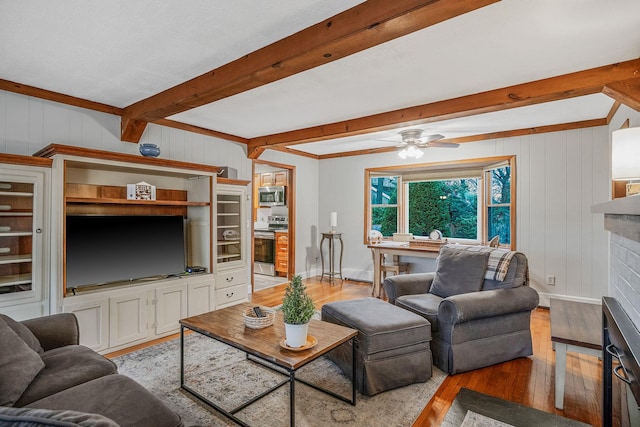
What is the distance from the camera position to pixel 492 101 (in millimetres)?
3025

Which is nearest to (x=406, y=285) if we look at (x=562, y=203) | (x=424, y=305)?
(x=424, y=305)

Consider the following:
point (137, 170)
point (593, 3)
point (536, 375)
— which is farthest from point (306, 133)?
point (536, 375)

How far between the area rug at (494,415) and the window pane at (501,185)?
3242 millimetres

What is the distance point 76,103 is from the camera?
3244 mm

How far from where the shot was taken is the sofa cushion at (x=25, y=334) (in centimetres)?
185

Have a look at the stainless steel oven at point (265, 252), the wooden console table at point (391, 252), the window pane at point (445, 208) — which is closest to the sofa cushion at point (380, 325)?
the wooden console table at point (391, 252)

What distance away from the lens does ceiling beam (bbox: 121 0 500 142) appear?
1.61m

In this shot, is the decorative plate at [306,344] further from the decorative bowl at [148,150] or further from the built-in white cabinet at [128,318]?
the decorative bowl at [148,150]

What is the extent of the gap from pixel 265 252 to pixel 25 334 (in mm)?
Result: 4703

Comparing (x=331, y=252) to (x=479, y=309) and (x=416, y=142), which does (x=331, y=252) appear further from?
(x=479, y=309)

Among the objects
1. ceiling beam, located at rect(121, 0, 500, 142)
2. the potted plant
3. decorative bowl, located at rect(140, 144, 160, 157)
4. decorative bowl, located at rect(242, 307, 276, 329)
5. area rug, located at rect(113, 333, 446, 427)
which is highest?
ceiling beam, located at rect(121, 0, 500, 142)

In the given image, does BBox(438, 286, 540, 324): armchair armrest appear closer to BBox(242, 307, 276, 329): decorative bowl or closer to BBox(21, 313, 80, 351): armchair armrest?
BBox(242, 307, 276, 329): decorative bowl

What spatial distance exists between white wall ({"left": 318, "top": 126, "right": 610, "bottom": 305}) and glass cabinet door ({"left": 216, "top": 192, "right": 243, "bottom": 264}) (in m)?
3.37

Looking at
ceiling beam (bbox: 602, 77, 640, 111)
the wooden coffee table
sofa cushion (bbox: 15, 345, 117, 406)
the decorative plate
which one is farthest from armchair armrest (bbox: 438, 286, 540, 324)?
sofa cushion (bbox: 15, 345, 117, 406)
